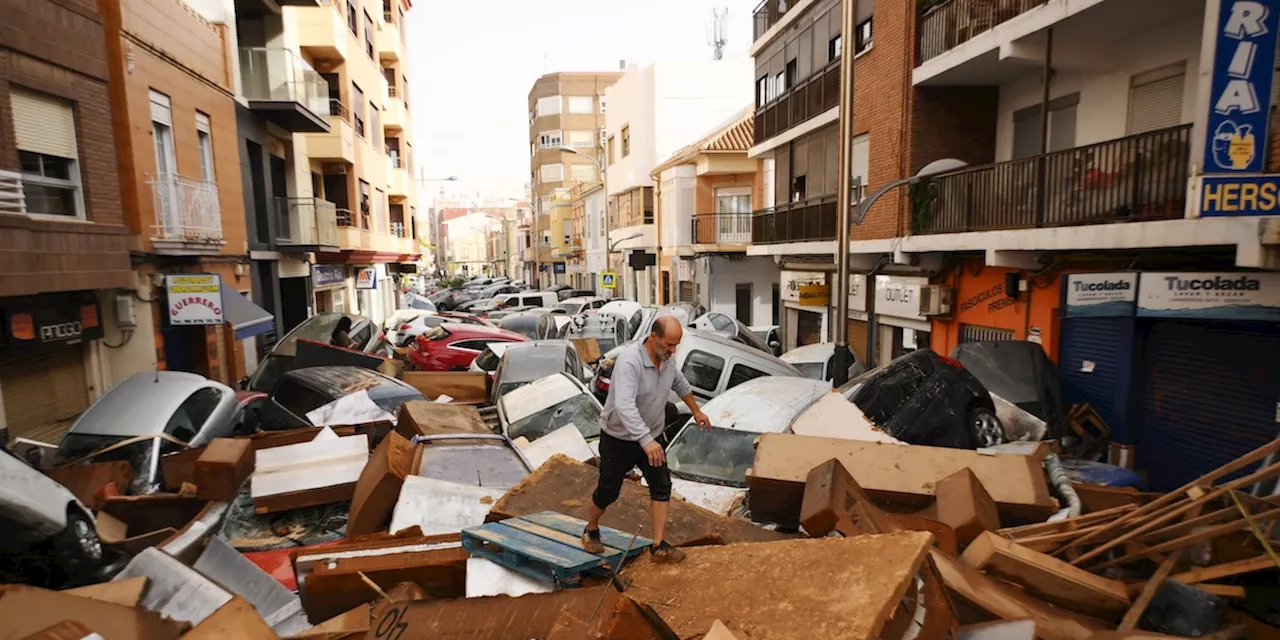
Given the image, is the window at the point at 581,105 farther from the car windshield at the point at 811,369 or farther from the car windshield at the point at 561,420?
the car windshield at the point at 561,420

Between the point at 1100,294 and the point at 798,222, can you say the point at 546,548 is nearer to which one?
the point at 1100,294

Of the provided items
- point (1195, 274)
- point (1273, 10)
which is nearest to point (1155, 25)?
point (1273, 10)

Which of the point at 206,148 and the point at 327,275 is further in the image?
the point at 327,275

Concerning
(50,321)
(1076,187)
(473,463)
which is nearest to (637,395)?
(473,463)

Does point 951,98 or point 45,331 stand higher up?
point 951,98

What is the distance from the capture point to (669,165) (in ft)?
90.4

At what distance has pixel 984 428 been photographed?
7348 mm

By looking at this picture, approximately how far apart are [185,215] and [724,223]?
17249mm

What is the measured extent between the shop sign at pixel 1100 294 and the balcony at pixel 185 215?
13084 millimetres

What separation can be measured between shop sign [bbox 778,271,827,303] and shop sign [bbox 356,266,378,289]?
54.8 feet

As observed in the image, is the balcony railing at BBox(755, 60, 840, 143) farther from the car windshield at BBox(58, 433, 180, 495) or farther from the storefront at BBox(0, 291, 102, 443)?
the storefront at BBox(0, 291, 102, 443)

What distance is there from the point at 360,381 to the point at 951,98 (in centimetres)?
1094

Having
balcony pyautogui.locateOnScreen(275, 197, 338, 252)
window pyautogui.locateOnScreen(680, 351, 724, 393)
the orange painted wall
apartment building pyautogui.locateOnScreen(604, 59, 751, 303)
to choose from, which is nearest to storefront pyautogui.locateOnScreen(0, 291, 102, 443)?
balcony pyautogui.locateOnScreen(275, 197, 338, 252)

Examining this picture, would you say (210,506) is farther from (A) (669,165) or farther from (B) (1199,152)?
(A) (669,165)
